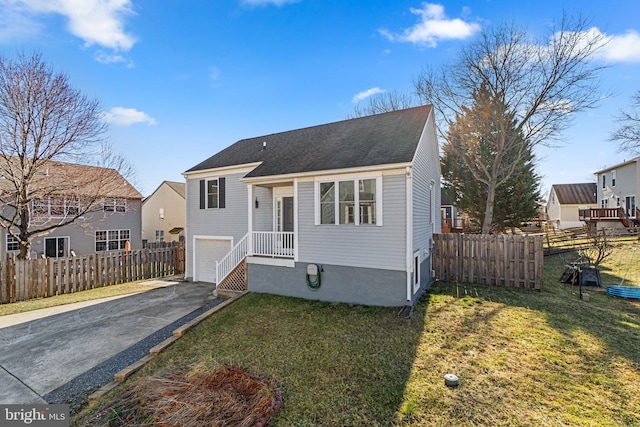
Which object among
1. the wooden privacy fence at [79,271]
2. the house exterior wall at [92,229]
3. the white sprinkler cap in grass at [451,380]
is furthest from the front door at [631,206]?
the house exterior wall at [92,229]

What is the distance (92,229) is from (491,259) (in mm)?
23876

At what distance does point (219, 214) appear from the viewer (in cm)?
1275

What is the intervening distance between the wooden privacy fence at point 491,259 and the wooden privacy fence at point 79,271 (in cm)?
1355

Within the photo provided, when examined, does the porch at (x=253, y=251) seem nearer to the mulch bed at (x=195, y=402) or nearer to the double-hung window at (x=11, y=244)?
the mulch bed at (x=195, y=402)

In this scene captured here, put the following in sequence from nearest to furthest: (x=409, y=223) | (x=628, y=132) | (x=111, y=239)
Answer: (x=409, y=223)
(x=111, y=239)
(x=628, y=132)

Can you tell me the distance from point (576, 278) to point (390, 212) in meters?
7.97

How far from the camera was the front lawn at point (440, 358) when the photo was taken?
12.5 feet

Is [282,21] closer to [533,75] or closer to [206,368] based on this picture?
[206,368]

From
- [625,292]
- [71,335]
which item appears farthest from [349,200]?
[625,292]

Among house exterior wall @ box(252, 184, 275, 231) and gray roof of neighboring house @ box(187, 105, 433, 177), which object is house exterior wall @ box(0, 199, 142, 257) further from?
house exterior wall @ box(252, 184, 275, 231)

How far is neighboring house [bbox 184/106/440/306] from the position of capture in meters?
7.56

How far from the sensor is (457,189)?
2188cm

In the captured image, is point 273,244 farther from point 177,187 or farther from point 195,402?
point 177,187

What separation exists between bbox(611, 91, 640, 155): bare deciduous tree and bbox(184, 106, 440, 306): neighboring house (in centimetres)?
2047
